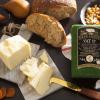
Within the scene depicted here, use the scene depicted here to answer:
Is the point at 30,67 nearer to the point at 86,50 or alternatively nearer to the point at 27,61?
the point at 27,61

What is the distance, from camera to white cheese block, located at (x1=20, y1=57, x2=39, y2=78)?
36.1 inches

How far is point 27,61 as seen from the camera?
37.3 inches

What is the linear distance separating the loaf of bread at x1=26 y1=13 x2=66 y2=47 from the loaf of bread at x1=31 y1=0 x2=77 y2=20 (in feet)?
0.11

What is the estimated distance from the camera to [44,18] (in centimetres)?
99

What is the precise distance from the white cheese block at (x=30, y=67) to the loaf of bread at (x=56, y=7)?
157 mm

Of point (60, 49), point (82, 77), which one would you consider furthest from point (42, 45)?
point (82, 77)

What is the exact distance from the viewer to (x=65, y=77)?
3.08ft

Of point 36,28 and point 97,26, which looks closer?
point 97,26

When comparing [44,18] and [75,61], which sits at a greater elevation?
[44,18]


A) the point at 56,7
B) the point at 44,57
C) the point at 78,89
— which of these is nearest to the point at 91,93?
the point at 78,89

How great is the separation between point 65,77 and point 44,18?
7.0 inches

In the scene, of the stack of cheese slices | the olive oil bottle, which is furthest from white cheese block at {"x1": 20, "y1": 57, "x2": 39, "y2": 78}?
the olive oil bottle

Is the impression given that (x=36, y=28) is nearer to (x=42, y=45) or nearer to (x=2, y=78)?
(x=42, y=45)

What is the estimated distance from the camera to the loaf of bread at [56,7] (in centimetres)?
102
